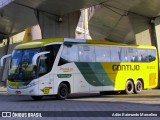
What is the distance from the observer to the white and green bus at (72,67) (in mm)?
20703

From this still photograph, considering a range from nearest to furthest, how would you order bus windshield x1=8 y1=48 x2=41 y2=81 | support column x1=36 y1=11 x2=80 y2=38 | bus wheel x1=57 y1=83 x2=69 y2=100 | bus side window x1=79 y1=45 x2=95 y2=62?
bus windshield x1=8 y1=48 x2=41 y2=81, bus wheel x1=57 y1=83 x2=69 y2=100, bus side window x1=79 y1=45 x2=95 y2=62, support column x1=36 y1=11 x2=80 y2=38

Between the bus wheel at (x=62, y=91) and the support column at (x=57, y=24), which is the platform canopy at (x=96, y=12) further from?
the bus wheel at (x=62, y=91)

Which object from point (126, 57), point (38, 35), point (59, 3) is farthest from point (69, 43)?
point (38, 35)

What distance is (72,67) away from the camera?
2202 cm

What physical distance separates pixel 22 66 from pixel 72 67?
8.84 feet

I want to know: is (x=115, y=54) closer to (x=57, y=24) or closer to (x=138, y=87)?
(x=138, y=87)

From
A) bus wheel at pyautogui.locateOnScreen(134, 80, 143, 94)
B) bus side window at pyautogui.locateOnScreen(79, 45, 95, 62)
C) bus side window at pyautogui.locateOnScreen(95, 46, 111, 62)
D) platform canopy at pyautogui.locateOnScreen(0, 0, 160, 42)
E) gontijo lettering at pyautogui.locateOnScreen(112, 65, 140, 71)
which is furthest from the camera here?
platform canopy at pyautogui.locateOnScreen(0, 0, 160, 42)

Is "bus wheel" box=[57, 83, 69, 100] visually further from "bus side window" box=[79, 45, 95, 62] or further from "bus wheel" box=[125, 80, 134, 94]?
"bus wheel" box=[125, 80, 134, 94]

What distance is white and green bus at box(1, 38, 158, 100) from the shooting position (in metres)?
20.7

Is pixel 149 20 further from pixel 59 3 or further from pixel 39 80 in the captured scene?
pixel 39 80

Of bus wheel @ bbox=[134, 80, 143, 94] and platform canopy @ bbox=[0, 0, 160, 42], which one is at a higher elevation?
platform canopy @ bbox=[0, 0, 160, 42]

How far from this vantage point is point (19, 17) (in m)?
41.5

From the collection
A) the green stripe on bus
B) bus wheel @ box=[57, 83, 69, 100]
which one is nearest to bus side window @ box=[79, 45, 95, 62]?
the green stripe on bus

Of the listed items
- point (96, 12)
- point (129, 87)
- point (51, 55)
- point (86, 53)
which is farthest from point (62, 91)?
point (96, 12)
